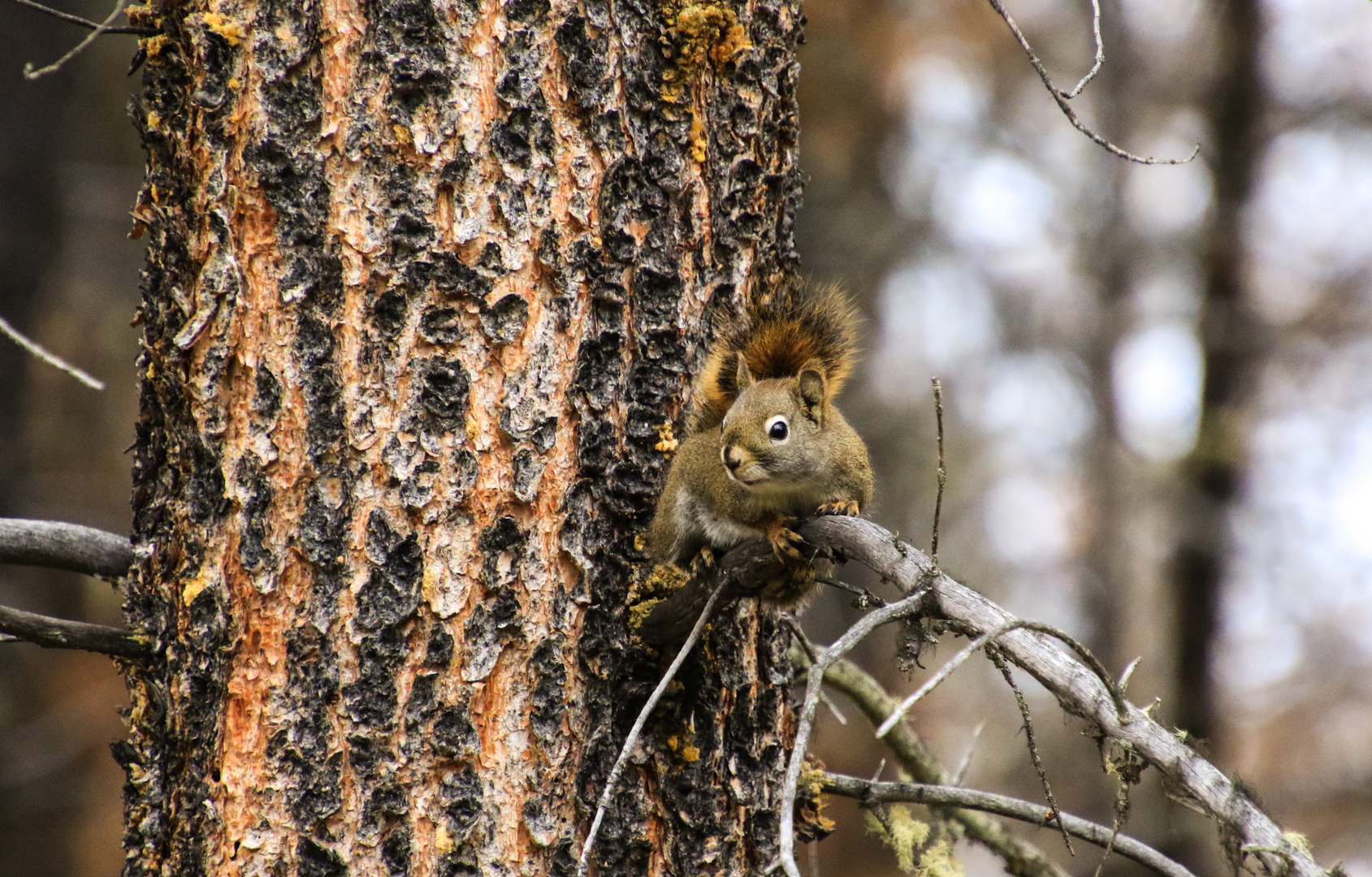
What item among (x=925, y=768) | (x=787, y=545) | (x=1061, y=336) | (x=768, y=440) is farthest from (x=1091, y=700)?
(x=1061, y=336)

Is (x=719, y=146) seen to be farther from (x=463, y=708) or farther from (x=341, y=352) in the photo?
(x=463, y=708)

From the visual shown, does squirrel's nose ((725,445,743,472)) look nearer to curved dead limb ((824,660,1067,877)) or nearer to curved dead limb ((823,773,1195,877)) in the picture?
curved dead limb ((824,660,1067,877))

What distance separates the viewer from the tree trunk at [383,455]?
5.79 ft

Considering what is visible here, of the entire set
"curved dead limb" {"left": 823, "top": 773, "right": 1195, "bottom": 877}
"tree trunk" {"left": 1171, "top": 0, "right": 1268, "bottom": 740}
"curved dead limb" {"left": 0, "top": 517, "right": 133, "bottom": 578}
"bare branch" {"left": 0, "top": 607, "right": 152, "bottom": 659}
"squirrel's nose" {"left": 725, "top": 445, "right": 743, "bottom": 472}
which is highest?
"tree trunk" {"left": 1171, "top": 0, "right": 1268, "bottom": 740}

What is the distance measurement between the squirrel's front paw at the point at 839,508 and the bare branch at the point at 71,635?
1.27 metres

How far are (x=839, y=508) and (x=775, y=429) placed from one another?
0.24 meters

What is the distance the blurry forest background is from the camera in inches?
258

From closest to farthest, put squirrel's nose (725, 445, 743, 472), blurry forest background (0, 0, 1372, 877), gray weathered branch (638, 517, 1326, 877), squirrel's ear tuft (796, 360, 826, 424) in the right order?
gray weathered branch (638, 517, 1326, 877) → squirrel's nose (725, 445, 743, 472) → squirrel's ear tuft (796, 360, 826, 424) → blurry forest background (0, 0, 1372, 877)

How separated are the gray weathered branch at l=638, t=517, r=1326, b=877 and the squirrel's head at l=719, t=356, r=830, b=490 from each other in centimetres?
55

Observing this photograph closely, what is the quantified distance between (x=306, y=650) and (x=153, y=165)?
907 millimetres

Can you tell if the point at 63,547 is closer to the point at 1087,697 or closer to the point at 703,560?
the point at 703,560

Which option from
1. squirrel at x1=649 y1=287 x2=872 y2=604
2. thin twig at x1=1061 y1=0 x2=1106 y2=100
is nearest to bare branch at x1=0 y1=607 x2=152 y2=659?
squirrel at x1=649 y1=287 x2=872 y2=604

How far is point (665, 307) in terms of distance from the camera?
2061 mm

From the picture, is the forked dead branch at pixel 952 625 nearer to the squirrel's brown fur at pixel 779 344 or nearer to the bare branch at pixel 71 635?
the bare branch at pixel 71 635
